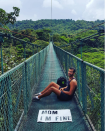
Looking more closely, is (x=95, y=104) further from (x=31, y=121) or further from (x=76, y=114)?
(x=31, y=121)

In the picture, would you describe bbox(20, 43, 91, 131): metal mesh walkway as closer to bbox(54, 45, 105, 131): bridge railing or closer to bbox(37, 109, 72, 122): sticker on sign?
bbox(37, 109, 72, 122): sticker on sign

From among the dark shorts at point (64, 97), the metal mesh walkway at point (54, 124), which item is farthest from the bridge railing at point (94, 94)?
the dark shorts at point (64, 97)

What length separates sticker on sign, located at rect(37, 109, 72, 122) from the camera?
9.79 feet

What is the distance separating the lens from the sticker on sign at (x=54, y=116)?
9.79 feet

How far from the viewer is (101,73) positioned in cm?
205

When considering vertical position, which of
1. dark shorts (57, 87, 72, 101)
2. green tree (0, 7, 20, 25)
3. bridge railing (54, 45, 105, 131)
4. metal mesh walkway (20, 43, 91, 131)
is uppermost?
green tree (0, 7, 20, 25)

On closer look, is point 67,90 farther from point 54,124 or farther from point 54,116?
point 54,124

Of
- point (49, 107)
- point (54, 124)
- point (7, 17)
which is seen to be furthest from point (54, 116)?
point (7, 17)

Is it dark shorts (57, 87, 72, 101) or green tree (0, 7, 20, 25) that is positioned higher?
green tree (0, 7, 20, 25)

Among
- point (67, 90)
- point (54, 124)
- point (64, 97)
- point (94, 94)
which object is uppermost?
point (94, 94)

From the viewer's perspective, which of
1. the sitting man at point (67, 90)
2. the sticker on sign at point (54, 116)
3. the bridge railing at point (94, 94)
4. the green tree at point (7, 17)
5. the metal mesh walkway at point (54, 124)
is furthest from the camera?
the green tree at point (7, 17)

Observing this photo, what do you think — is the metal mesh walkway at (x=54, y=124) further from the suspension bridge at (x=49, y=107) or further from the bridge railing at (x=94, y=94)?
the bridge railing at (x=94, y=94)

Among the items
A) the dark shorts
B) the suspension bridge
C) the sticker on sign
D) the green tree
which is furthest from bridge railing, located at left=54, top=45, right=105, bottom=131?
the green tree

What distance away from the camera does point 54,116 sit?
10.2ft
